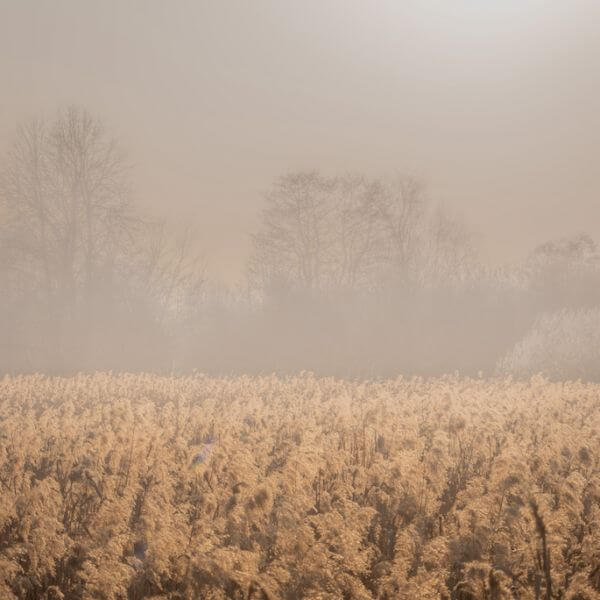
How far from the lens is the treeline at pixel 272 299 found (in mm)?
28422

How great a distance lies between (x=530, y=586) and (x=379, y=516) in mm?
1536

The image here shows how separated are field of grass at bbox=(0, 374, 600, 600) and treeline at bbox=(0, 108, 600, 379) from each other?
57.8 ft

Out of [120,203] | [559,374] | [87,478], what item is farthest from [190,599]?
[120,203]

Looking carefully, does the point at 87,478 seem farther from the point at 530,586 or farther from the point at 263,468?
the point at 530,586

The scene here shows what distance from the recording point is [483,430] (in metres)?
8.53

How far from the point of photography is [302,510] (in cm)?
447

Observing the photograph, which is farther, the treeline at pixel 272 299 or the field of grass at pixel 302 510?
the treeline at pixel 272 299

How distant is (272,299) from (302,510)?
28071 mm

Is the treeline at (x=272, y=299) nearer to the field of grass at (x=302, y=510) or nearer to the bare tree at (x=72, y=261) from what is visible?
the bare tree at (x=72, y=261)

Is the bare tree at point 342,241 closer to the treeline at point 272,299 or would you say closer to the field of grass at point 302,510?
the treeline at point 272,299

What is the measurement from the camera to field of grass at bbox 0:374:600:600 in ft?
11.6

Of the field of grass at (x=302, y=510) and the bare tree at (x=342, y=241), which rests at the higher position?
the bare tree at (x=342, y=241)

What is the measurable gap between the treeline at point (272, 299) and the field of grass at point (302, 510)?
17.6 m

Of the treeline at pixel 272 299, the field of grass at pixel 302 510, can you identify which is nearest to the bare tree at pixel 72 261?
the treeline at pixel 272 299
